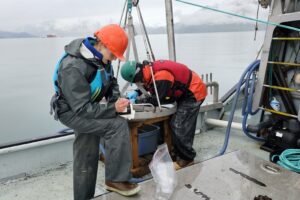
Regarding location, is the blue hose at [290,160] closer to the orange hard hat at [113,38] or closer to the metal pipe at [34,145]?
the orange hard hat at [113,38]

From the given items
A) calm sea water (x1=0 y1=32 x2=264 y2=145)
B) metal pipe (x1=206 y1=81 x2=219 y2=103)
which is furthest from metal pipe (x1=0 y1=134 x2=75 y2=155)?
metal pipe (x1=206 y1=81 x2=219 y2=103)

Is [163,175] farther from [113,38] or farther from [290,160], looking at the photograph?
[290,160]

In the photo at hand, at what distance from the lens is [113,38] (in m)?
1.40

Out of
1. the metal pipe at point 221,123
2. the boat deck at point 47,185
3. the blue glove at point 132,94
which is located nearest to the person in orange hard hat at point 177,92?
the blue glove at point 132,94

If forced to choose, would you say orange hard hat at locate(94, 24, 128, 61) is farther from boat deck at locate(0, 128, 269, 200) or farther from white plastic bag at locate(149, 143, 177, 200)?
boat deck at locate(0, 128, 269, 200)

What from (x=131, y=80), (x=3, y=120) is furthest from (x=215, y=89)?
(x=3, y=120)

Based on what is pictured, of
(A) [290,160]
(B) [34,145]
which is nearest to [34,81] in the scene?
(B) [34,145]

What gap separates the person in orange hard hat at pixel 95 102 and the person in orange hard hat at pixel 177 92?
1.90 ft

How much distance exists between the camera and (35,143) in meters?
2.15

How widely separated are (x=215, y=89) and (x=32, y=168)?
1.97 m

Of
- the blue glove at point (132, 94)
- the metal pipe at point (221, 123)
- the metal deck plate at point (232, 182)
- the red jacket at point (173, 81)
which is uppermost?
the red jacket at point (173, 81)

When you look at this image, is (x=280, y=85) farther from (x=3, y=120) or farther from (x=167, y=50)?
(x=3, y=120)

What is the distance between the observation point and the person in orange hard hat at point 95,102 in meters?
1.35

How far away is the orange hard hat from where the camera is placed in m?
1.40
